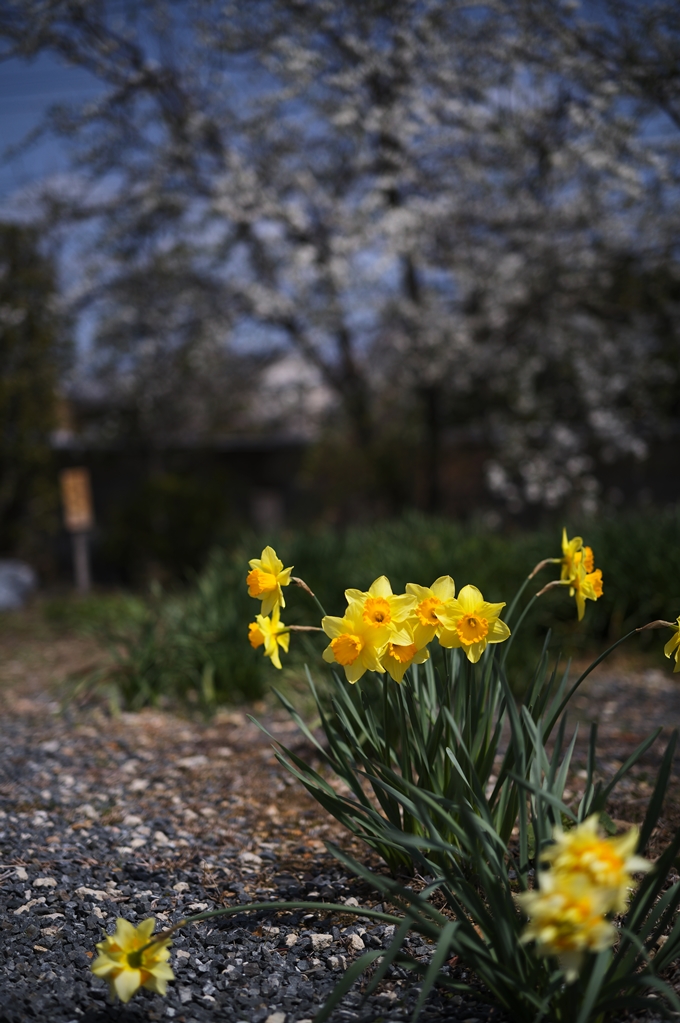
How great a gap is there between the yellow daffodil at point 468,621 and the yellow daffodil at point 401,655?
54mm

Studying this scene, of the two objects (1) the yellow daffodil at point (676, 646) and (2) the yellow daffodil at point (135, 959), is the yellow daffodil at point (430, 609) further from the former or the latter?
(2) the yellow daffodil at point (135, 959)

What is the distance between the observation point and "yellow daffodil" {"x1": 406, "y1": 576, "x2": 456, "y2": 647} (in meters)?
1.47

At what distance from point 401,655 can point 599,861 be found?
23.3 inches

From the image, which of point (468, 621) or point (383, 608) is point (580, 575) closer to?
point (468, 621)

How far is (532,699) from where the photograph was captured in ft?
5.55

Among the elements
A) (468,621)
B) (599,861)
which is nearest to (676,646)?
(468,621)

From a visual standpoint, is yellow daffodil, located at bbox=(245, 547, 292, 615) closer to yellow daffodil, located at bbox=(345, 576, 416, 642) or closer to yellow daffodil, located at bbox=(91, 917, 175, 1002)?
yellow daffodil, located at bbox=(345, 576, 416, 642)

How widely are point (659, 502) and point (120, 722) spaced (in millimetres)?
7164

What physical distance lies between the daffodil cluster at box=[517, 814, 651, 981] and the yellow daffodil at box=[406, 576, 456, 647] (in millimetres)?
553

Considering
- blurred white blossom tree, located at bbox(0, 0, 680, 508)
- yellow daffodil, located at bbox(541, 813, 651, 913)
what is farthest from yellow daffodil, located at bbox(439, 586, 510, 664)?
blurred white blossom tree, located at bbox(0, 0, 680, 508)

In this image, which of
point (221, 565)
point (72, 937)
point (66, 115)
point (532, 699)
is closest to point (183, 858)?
point (72, 937)

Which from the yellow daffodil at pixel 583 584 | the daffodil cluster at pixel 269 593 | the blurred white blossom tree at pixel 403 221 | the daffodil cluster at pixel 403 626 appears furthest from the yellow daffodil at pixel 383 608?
the blurred white blossom tree at pixel 403 221

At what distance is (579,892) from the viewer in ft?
3.08

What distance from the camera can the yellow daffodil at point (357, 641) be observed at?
1.46m
